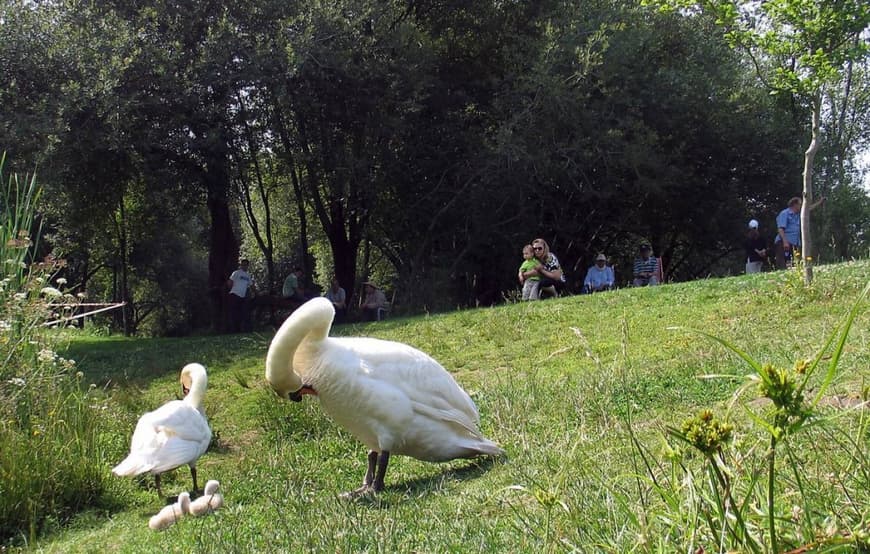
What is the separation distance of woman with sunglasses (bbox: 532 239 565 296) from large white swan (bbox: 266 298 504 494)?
1053 cm

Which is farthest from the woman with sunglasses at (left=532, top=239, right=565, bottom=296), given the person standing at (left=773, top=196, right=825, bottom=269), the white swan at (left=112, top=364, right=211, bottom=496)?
the white swan at (left=112, top=364, right=211, bottom=496)

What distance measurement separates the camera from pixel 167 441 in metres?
6.71

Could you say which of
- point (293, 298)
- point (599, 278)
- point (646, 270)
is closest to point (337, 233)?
point (293, 298)

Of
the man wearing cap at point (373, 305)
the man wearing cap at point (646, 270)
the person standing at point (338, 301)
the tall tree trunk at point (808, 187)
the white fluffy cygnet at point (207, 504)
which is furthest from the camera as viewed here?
the person standing at point (338, 301)

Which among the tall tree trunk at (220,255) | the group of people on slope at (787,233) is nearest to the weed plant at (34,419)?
the group of people on slope at (787,233)

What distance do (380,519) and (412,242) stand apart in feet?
71.6

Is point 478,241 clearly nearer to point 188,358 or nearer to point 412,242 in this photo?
point 412,242

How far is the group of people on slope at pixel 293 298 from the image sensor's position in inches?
850

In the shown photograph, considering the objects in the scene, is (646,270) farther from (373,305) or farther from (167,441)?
(167,441)

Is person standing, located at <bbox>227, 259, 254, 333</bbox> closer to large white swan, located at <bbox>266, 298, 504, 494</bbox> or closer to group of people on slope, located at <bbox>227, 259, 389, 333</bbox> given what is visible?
group of people on slope, located at <bbox>227, 259, 389, 333</bbox>

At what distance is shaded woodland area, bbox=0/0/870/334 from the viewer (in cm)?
1962

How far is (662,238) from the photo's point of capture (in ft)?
107

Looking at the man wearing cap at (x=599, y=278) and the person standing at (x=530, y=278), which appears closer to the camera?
the person standing at (x=530, y=278)

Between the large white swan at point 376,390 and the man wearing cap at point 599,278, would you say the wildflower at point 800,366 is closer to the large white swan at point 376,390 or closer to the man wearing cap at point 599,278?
the large white swan at point 376,390
